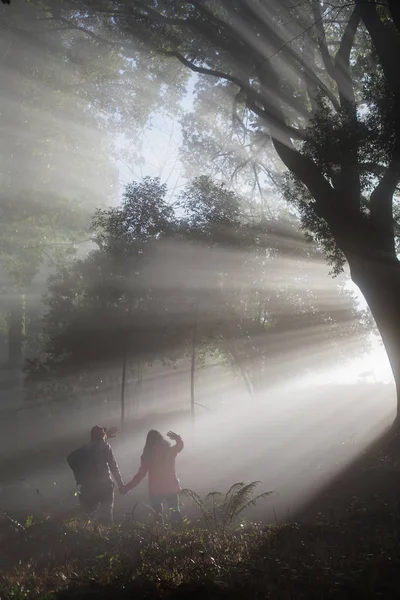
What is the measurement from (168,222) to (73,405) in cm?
1140

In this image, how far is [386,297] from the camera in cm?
1005

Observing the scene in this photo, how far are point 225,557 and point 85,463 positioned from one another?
380 centimetres

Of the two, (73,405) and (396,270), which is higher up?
(396,270)

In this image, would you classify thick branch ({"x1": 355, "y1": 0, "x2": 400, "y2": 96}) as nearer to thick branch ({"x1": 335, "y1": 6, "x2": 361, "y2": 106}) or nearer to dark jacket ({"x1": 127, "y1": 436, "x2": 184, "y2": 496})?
thick branch ({"x1": 335, "y1": 6, "x2": 361, "y2": 106})

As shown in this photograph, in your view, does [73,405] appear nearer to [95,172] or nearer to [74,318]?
[74,318]

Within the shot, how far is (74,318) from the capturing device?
17531mm

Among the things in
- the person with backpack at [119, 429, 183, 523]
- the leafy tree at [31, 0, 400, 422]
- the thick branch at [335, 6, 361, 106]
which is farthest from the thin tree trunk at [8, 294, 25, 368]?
the thick branch at [335, 6, 361, 106]

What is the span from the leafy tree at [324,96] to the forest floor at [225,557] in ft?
16.3

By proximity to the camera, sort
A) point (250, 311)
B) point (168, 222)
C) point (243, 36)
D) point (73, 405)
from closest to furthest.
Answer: point (243, 36) → point (168, 222) → point (250, 311) → point (73, 405)

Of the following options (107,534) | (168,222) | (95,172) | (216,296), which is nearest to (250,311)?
(216,296)

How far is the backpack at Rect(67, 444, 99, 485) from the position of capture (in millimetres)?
7965

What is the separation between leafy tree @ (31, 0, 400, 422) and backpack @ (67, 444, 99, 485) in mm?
6644

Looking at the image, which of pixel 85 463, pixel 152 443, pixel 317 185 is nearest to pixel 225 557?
pixel 152 443

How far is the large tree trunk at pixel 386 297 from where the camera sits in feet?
32.7
